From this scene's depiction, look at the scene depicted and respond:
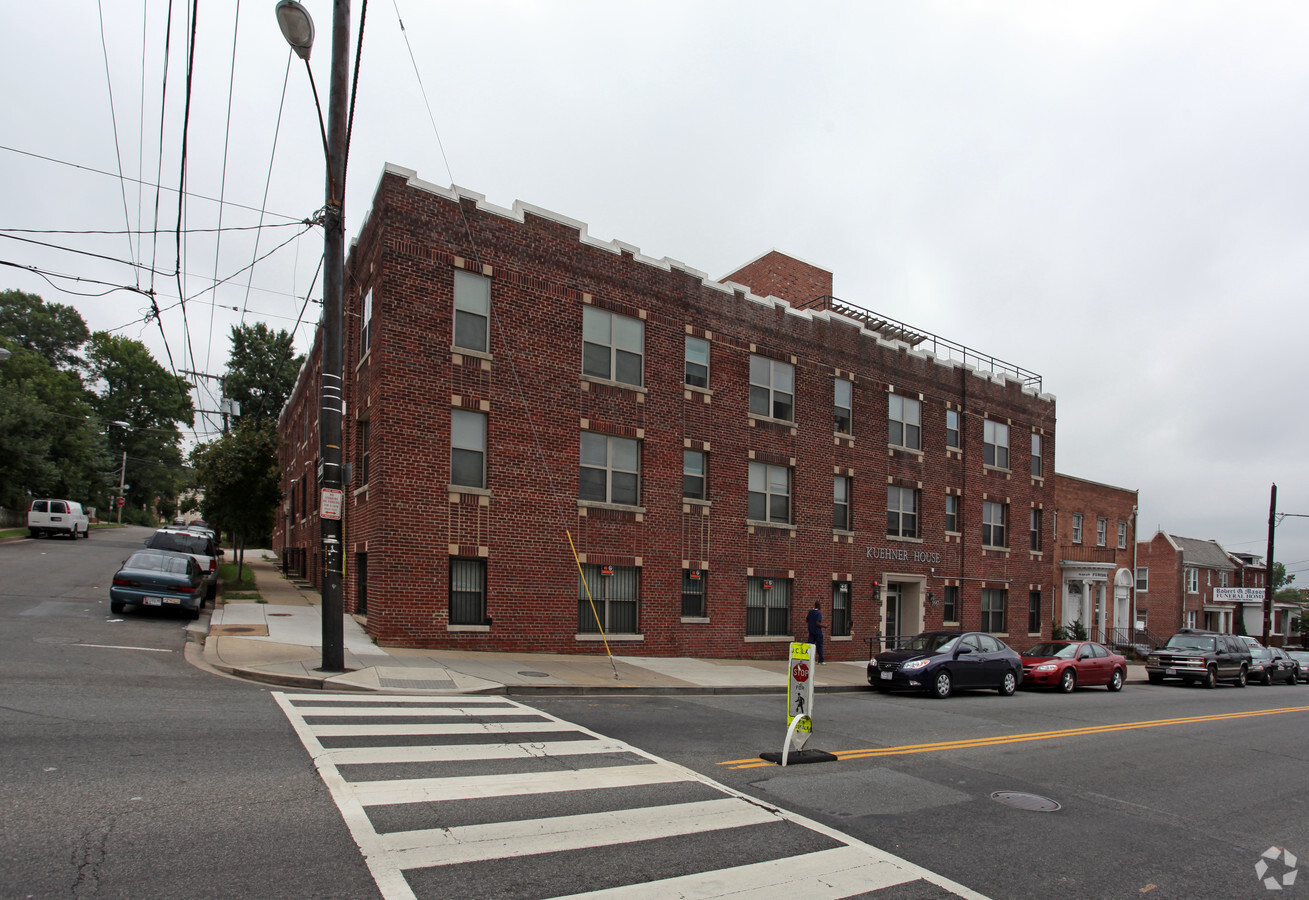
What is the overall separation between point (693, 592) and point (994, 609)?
1499cm

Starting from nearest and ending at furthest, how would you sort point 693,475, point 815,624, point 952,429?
1. point 815,624
2. point 693,475
3. point 952,429

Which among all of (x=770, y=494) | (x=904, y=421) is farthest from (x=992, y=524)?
(x=770, y=494)

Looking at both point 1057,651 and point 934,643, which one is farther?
point 1057,651

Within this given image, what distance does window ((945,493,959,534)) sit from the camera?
28094 millimetres

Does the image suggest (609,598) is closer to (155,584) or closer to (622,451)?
(622,451)

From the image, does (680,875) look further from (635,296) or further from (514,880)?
(635,296)

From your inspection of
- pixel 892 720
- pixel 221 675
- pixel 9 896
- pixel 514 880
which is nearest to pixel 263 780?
pixel 9 896

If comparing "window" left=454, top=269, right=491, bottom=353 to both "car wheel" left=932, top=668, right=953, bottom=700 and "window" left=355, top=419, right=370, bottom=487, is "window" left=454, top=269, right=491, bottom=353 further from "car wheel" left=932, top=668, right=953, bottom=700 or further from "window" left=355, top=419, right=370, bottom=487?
"car wheel" left=932, top=668, right=953, bottom=700

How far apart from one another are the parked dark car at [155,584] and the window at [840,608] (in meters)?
17.0

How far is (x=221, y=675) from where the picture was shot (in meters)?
11.5

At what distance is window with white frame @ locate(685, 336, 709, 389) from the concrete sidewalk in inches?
285

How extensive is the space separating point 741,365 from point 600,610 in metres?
7.91

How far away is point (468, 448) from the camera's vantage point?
17.3 m

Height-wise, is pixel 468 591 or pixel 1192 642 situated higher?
pixel 468 591
